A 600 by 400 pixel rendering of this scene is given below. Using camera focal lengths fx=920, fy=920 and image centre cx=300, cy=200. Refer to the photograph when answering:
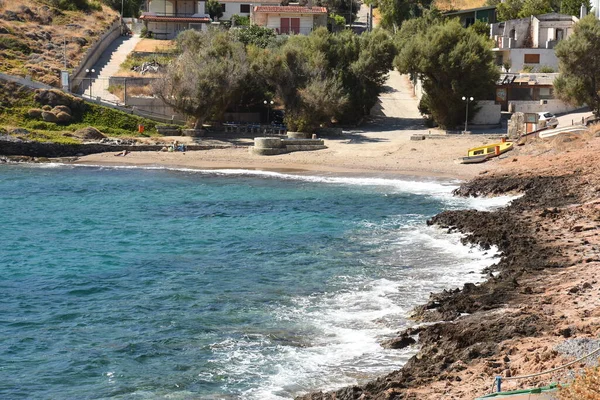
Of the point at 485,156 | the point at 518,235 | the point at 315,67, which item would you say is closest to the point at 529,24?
the point at 315,67

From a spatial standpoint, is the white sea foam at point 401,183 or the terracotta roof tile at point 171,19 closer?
the white sea foam at point 401,183

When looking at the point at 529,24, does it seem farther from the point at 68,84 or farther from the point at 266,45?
the point at 68,84

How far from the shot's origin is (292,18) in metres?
89.1

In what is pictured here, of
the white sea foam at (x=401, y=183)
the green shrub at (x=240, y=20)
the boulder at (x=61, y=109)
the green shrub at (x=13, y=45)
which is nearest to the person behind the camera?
the white sea foam at (x=401, y=183)

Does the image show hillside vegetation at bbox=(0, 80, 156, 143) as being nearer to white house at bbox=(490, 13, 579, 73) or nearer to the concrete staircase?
the concrete staircase

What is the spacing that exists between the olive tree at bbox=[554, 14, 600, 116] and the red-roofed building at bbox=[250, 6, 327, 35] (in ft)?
104

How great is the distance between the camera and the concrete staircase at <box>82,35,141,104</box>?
69.5 m

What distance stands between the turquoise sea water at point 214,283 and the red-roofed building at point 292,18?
1657 inches

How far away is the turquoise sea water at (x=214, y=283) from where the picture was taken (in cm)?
2083

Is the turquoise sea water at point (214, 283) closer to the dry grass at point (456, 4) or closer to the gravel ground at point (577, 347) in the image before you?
the gravel ground at point (577, 347)

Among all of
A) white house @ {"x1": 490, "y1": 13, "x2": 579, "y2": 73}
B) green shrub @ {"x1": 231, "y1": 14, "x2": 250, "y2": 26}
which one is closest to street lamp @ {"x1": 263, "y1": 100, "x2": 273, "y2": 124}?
white house @ {"x1": 490, "y1": 13, "x2": 579, "y2": 73}

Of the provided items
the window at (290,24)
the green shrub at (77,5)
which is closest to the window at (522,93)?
the window at (290,24)

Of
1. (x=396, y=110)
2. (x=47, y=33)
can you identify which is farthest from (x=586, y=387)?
(x=47, y=33)

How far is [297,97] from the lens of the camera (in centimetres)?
6384
